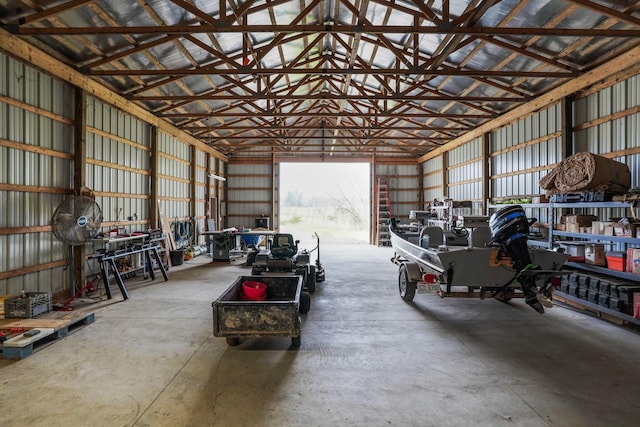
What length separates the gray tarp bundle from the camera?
456cm

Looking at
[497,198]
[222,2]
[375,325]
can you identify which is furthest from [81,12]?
[497,198]

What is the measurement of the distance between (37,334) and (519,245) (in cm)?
547

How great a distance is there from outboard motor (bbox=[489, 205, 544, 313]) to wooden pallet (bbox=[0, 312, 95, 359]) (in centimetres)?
529

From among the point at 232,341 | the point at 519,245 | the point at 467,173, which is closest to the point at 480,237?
the point at 519,245

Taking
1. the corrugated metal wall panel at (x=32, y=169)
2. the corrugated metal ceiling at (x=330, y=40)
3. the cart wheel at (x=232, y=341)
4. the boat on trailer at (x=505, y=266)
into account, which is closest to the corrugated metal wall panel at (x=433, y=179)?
the corrugated metal ceiling at (x=330, y=40)

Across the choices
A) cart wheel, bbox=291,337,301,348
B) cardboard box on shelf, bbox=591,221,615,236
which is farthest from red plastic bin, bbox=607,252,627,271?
cart wheel, bbox=291,337,301,348

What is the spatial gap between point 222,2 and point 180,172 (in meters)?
7.23

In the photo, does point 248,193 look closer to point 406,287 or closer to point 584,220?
point 406,287

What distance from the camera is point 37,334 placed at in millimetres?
3594

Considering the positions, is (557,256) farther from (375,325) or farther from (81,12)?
(81,12)

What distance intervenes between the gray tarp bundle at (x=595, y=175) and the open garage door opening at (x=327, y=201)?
48.0ft

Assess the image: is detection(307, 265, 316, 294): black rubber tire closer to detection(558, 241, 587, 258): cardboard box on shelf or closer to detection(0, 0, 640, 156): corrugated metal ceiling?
detection(0, 0, 640, 156): corrugated metal ceiling

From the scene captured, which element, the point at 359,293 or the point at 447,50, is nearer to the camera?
the point at 447,50

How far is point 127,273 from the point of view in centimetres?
707
